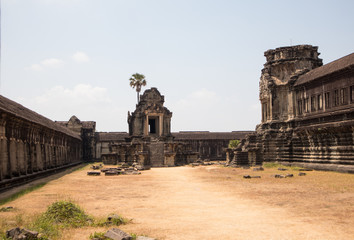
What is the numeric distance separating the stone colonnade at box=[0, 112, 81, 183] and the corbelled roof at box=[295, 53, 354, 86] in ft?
67.3

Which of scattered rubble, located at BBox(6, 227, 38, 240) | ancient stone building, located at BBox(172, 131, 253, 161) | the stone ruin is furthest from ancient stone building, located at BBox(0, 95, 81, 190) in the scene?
ancient stone building, located at BBox(172, 131, 253, 161)

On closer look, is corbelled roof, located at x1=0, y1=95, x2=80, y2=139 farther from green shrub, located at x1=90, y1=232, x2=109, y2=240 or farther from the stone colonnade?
green shrub, located at x1=90, y1=232, x2=109, y2=240

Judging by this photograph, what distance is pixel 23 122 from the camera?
68.0 ft

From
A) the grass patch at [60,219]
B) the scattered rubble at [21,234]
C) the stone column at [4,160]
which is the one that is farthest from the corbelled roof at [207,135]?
the scattered rubble at [21,234]

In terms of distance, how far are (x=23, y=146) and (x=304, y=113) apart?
22140 mm

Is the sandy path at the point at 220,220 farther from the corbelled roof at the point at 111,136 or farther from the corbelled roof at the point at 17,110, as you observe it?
the corbelled roof at the point at 111,136

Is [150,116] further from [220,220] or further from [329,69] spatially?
[220,220]

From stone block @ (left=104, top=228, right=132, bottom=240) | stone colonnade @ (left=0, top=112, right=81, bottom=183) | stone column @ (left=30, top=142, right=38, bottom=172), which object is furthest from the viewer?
stone column @ (left=30, top=142, right=38, bottom=172)

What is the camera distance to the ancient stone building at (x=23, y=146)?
57.5ft

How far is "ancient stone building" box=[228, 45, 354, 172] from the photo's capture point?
2564 cm

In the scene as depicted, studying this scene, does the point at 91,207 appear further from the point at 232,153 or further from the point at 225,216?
the point at 232,153

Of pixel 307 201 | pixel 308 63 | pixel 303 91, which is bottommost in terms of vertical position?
pixel 307 201

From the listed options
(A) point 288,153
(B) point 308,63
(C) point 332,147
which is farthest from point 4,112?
(B) point 308,63

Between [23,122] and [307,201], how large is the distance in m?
15.4
